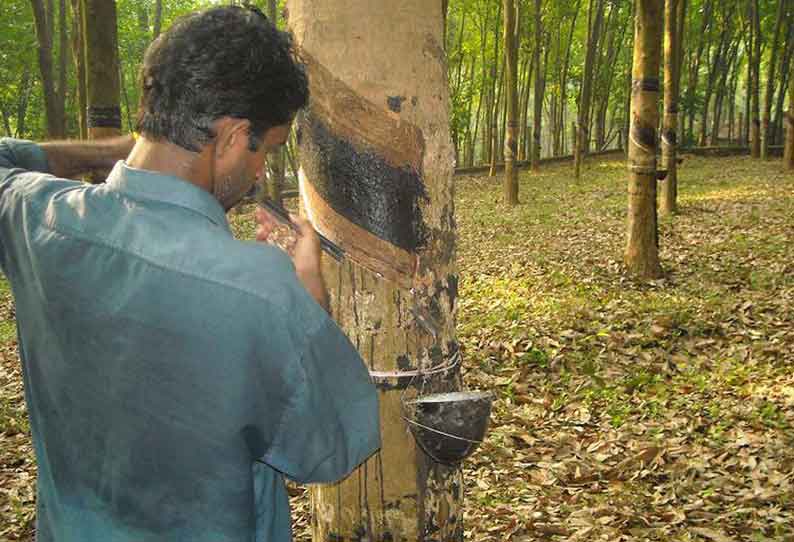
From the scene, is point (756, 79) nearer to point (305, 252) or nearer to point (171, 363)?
point (305, 252)

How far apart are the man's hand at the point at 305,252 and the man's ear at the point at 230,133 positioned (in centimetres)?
20

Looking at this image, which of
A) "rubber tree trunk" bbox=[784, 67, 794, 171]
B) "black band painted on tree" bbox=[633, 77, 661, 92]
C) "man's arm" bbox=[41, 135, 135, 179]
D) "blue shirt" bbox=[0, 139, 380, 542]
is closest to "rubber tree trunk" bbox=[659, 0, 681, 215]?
"black band painted on tree" bbox=[633, 77, 661, 92]

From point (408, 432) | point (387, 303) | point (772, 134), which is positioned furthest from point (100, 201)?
point (772, 134)

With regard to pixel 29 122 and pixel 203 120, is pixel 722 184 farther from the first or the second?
pixel 29 122

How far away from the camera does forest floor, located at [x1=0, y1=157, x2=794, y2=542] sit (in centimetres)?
376

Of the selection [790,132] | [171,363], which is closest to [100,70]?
[171,363]

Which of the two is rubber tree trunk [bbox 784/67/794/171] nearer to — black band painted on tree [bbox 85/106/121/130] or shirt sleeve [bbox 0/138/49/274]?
black band painted on tree [bbox 85/106/121/130]

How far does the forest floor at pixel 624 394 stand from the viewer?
148 inches

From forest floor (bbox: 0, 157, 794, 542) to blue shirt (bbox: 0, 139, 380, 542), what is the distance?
264 centimetres

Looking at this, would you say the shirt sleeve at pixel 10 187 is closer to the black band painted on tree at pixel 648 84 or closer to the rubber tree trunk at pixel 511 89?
the black band painted on tree at pixel 648 84

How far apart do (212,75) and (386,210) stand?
0.56 metres

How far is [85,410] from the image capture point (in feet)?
4.35

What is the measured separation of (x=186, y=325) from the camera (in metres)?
1.21

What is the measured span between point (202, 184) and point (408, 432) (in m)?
0.85
